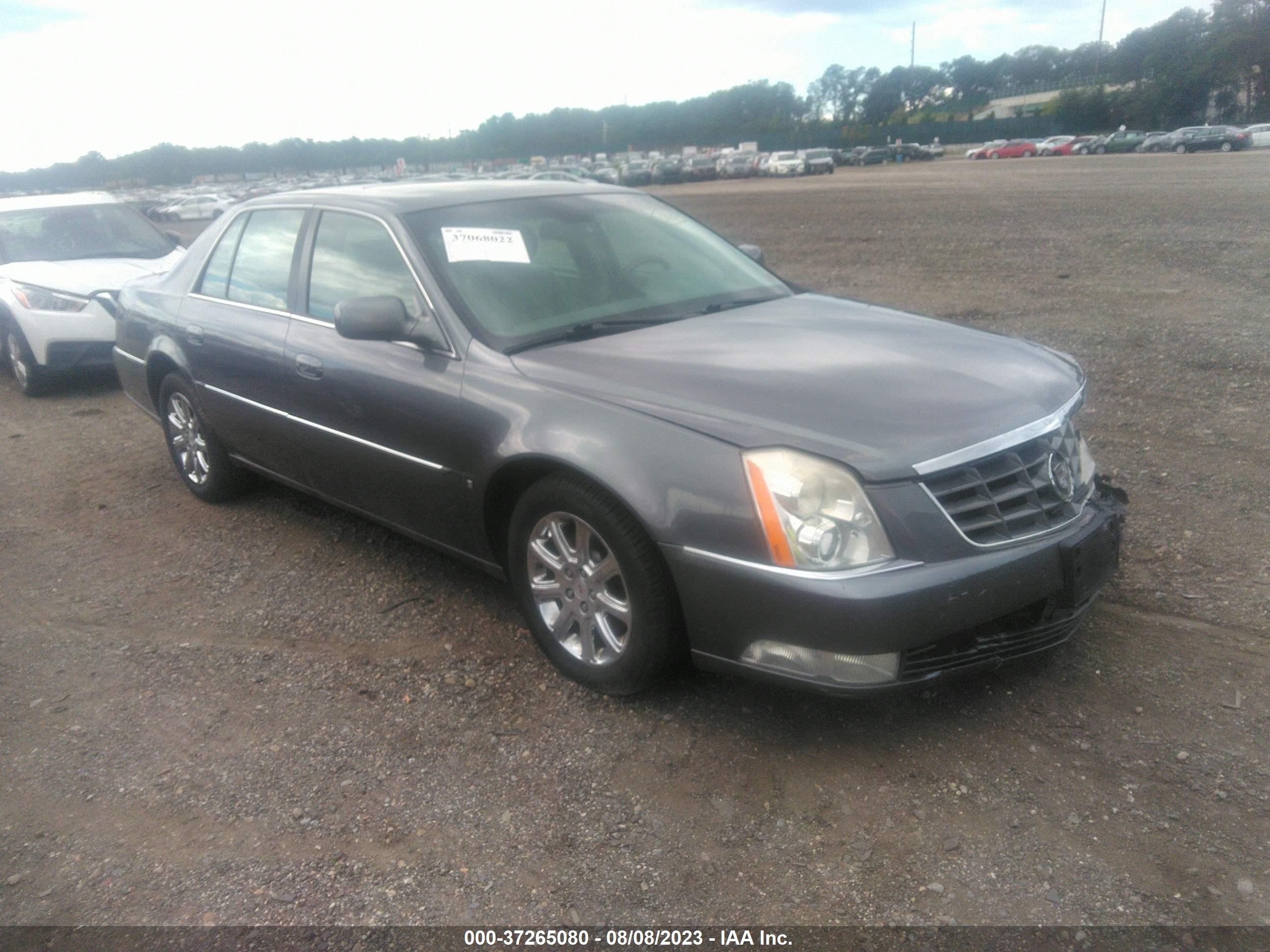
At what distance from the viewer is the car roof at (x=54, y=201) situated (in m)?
9.43

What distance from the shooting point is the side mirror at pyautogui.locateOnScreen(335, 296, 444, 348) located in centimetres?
364

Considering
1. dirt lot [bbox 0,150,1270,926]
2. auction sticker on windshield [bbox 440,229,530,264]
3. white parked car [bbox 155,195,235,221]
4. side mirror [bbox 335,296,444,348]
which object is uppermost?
auction sticker on windshield [bbox 440,229,530,264]

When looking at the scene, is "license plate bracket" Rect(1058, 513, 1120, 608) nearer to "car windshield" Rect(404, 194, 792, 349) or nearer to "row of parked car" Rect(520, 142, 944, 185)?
"car windshield" Rect(404, 194, 792, 349)

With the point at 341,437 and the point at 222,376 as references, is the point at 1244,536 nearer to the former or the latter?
the point at 341,437

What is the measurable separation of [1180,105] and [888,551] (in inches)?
3309

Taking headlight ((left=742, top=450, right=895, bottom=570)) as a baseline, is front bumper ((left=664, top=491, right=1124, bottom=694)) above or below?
below

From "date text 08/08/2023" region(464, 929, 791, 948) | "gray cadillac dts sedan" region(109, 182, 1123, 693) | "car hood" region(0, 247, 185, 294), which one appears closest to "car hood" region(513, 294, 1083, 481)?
"gray cadillac dts sedan" region(109, 182, 1123, 693)

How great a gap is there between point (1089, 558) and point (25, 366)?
27.8 ft

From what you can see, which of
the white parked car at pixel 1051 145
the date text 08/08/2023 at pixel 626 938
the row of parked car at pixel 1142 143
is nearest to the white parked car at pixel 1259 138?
the row of parked car at pixel 1142 143

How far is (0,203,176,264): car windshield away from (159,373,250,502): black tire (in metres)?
4.16

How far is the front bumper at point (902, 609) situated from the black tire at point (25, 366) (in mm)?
7488

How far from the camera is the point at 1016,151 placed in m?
61.7

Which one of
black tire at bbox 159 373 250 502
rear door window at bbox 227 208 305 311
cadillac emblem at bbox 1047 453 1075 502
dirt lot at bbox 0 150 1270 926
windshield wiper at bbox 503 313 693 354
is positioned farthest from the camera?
black tire at bbox 159 373 250 502

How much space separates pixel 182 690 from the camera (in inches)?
144
